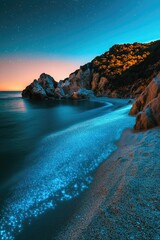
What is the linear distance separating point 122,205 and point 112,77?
60.3 metres

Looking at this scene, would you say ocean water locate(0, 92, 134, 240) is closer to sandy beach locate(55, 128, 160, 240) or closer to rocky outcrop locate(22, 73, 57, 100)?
sandy beach locate(55, 128, 160, 240)

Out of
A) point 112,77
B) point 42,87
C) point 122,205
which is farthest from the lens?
point 42,87

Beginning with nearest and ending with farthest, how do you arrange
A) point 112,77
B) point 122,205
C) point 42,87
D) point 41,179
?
point 122,205 < point 41,179 < point 112,77 < point 42,87

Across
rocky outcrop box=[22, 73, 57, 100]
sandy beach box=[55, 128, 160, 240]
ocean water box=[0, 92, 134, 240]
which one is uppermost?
rocky outcrop box=[22, 73, 57, 100]

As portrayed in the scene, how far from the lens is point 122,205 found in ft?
9.34

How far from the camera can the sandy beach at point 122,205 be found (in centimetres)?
232

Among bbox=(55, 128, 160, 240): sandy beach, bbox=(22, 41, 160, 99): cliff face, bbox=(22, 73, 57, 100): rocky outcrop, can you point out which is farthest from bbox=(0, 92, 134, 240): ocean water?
bbox=(22, 73, 57, 100): rocky outcrop

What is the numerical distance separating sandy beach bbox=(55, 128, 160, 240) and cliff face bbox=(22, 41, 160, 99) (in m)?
42.1

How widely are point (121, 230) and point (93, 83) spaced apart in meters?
64.9

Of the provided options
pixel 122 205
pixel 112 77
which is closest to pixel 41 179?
pixel 122 205

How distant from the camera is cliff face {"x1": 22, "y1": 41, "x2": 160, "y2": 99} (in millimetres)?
47662

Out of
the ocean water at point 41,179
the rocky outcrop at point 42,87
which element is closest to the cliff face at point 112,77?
the rocky outcrop at point 42,87

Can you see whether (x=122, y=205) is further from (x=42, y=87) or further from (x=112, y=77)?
(x=42, y=87)

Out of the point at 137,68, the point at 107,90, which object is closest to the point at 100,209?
the point at 107,90
